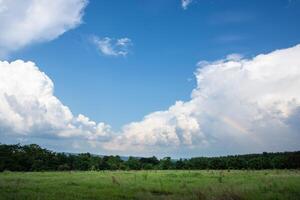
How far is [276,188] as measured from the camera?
29406mm

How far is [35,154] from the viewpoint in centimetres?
8688

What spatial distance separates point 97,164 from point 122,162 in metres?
9.69

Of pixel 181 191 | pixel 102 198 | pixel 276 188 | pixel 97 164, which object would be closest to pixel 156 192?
pixel 181 191

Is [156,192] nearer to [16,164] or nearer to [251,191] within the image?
[251,191]

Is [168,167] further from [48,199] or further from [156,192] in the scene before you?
[48,199]

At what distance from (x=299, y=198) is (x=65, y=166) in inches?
2649

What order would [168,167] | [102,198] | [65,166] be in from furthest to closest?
[168,167]
[65,166]
[102,198]

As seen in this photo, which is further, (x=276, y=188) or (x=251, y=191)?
(x=276, y=188)

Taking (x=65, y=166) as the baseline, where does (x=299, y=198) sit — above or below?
below

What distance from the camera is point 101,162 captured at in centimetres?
9475

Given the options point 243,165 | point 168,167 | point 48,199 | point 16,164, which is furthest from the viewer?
point 168,167

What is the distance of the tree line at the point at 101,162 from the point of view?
82.4 meters

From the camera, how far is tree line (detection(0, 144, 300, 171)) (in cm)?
8238

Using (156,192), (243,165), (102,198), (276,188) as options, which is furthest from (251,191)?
(243,165)
